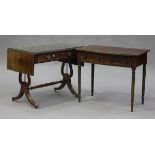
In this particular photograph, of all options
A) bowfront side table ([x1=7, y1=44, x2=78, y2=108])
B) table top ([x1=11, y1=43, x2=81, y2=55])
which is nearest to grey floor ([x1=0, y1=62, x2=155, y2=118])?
bowfront side table ([x1=7, y1=44, x2=78, y2=108])

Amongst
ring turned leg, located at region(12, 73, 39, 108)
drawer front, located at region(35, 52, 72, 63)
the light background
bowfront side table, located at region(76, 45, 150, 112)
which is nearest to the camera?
bowfront side table, located at region(76, 45, 150, 112)

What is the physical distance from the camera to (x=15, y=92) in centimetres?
645

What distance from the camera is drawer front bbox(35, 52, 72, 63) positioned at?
5.43 meters

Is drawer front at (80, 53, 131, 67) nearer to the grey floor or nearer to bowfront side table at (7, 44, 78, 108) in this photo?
bowfront side table at (7, 44, 78, 108)

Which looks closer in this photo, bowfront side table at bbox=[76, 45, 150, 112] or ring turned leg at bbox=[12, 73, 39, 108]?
bowfront side table at bbox=[76, 45, 150, 112]

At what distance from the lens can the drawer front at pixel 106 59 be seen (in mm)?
5350

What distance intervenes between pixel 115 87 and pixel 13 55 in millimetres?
1954

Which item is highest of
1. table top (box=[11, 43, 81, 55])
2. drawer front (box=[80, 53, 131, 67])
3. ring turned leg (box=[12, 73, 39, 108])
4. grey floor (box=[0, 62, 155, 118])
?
table top (box=[11, 43, 81, 55])

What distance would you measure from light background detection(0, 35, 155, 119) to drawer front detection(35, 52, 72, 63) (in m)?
0.65

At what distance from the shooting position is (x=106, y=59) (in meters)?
5.49

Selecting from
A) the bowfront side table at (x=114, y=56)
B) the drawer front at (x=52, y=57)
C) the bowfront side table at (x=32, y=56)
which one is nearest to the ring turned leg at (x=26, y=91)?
the bowfront side table at (x=32, y=56)

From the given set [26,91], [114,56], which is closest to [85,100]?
[26,91]

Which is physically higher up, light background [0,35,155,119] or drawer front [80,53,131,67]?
drawer front [80,53,131,67]
